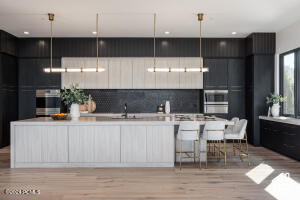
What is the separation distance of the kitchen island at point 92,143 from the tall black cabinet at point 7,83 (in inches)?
97.0

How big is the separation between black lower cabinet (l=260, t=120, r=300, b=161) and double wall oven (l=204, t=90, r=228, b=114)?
1078mm

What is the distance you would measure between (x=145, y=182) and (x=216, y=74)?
15.0ft

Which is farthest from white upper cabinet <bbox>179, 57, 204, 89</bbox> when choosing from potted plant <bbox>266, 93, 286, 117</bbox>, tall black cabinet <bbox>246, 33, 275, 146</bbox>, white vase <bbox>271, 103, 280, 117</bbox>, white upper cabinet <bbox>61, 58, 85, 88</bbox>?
white upper cabinet <bbox>61, 58, 85, 88</bbox>

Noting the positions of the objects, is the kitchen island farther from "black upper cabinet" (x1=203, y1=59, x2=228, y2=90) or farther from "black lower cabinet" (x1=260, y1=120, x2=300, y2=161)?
"black upper cabinet" (x1=203, y1=59, x2=228, y2=90)

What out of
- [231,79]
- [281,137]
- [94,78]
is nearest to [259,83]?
[231,79]

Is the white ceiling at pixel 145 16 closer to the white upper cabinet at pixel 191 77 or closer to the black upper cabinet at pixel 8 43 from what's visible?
the black upper cabinet at pixel 8 43

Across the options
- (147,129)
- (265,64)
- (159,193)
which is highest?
(265,64)

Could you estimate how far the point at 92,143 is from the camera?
5.02m

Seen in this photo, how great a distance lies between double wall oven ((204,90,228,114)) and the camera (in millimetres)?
7715

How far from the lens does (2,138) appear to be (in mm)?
7047

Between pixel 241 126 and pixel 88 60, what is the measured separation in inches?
173

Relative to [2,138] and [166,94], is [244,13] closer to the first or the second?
[166,94]

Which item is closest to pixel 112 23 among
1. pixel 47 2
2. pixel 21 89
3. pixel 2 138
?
pixel 47 2

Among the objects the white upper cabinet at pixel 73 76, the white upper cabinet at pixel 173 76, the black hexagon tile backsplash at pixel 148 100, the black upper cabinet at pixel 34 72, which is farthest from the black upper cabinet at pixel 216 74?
the black upper cabinet at pixel 34 72
